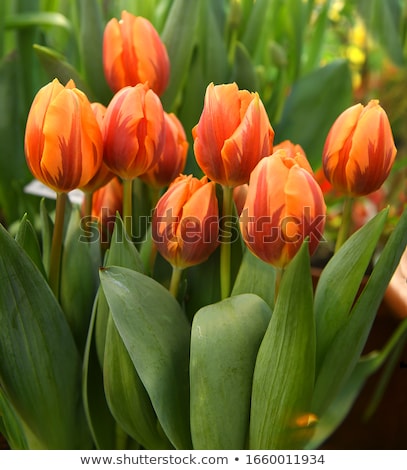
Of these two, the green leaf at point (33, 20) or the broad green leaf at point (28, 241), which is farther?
the green leaf at point (33, 20)

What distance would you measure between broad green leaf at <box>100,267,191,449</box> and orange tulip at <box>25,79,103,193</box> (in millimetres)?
59

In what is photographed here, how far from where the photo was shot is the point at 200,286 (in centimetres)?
46

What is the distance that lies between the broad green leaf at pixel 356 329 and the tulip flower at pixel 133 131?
0.46 feet

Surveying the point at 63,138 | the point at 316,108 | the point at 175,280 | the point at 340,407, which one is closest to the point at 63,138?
the point at 63,138

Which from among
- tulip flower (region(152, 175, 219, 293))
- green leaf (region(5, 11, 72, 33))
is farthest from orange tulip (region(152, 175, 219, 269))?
green leaf (region(5, 11, 72, 33))

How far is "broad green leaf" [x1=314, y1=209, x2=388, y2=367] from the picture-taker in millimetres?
393

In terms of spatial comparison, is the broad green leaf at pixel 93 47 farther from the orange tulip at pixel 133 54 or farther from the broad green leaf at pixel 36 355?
the broad green leaf at pixel 36 355

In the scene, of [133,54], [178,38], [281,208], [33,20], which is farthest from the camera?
[33,20]

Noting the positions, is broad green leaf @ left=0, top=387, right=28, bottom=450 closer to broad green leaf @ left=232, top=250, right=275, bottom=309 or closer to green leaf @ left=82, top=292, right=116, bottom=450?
green leaf @ left=82, top=292, right=116, bottom=450

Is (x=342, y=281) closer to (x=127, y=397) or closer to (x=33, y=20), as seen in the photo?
(x=127, y=397)

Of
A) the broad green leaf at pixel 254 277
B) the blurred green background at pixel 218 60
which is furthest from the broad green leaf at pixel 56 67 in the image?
the broad green leaf at pixel 254 277

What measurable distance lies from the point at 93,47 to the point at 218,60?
11cm

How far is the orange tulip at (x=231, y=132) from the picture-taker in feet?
1.24
